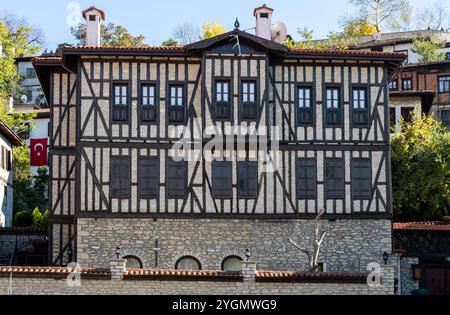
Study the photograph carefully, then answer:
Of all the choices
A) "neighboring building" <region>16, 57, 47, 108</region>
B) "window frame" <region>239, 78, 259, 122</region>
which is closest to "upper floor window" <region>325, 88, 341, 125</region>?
"window frame" <region>239, 78, 259, 122</region>

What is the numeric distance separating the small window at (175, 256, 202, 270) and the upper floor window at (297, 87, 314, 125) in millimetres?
6516

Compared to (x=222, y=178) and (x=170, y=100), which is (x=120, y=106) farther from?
(x=222, y=178)

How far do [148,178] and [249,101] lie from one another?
4701mm

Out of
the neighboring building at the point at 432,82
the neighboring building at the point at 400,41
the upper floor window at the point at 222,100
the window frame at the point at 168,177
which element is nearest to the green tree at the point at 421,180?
the upper floor window at the point at 222,100

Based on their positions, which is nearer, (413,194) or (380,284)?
(380,284)

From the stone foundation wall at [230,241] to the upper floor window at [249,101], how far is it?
12.9ft

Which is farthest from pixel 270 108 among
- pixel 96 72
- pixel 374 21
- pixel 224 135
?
pixel 374 21

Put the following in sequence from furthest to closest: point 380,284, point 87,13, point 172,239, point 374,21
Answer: point 374,21
point 87,13
point 172,239
point 380,284

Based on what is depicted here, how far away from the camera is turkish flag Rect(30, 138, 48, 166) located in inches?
1818

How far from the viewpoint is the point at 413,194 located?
37.6m

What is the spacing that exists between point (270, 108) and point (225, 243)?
17.5 ft
